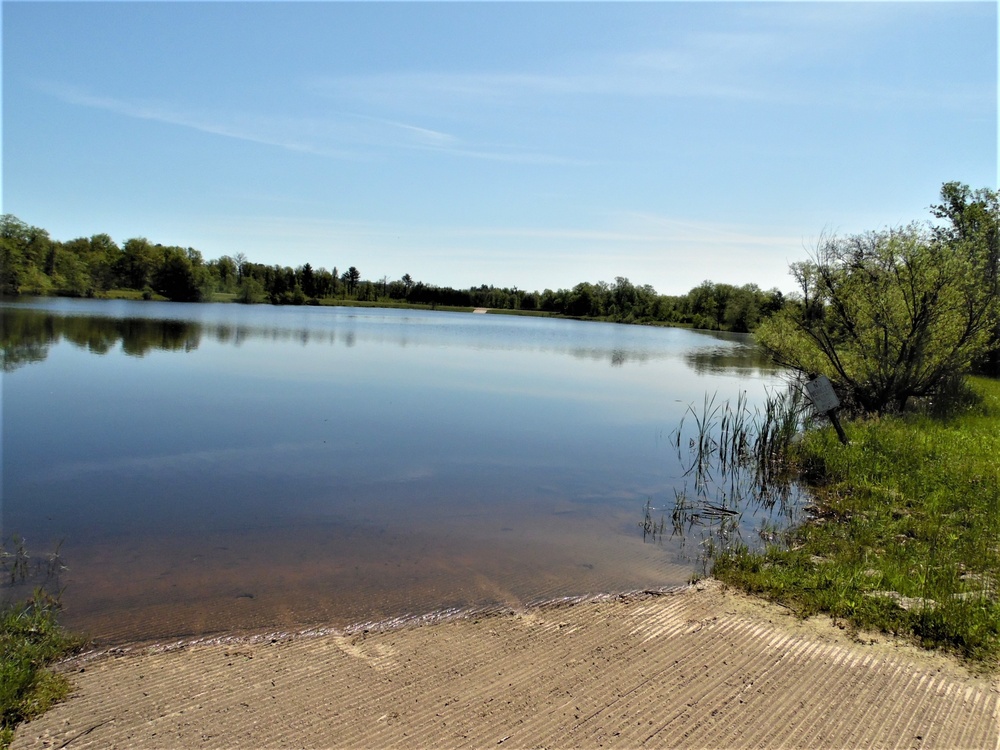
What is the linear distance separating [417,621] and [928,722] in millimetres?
3907

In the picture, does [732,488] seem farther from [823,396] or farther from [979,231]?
[979,231]

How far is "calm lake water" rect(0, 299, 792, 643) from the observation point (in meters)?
6.46

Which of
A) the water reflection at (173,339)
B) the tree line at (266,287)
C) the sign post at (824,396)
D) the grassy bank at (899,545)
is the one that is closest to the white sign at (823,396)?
the sign post at (824,396)

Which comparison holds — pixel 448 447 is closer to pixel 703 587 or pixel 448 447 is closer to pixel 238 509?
pixel 238 509

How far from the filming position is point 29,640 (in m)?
4.92

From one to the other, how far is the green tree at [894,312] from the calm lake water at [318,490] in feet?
16.2

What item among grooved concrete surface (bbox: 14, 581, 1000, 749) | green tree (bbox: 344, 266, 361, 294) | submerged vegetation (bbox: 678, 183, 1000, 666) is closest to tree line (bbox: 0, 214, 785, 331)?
green tree (bbox: 344, 266, 361, 294)

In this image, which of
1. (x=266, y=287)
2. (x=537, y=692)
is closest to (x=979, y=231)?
(x=537, y=692)

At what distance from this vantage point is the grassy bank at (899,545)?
218 inches

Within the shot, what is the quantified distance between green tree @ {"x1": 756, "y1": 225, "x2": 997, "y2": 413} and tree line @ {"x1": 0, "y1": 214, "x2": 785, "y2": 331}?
44.5m

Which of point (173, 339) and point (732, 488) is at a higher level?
point (173, 339)

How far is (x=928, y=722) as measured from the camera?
407cm

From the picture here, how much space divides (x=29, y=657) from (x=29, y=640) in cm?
39

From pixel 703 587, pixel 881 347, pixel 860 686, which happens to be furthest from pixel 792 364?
pixel 860 686
